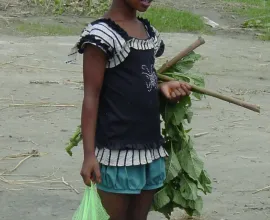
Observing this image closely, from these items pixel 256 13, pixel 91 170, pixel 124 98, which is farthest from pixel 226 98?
pixel 256 13

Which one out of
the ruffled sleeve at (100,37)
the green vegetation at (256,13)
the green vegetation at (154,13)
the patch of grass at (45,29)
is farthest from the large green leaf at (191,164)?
the green vegetation at (154,13)

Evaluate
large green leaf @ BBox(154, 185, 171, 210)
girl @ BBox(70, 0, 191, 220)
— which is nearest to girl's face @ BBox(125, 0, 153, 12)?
girl @ BBox(70, 0, 191, 220)

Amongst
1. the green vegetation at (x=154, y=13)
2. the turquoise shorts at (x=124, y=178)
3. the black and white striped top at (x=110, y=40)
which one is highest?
the black and white striped top at (x=110, y=40)

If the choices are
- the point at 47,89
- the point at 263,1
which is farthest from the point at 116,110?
the point at 263,1

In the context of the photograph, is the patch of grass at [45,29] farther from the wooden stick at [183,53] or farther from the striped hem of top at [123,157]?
the striped hem of top at [123,157]

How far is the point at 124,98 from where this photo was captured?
3184mm

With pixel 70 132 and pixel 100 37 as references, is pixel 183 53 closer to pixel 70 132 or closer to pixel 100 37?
pixel 100 37

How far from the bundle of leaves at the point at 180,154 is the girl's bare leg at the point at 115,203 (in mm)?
415

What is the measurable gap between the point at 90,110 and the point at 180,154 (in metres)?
0.77

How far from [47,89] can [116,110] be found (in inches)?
188

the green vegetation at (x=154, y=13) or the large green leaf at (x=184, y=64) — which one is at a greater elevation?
the large green leaf at (x=184, y=64)

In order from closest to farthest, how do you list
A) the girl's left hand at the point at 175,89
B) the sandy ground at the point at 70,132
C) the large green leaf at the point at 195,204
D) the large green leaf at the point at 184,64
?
the girl's left hand at the point at 175,89 → the large green leaf at the point at 184,64 → the large green leaf at the point at 195,204 → the sandy ground at the point at 70,132

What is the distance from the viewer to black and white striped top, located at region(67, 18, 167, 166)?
313 cm

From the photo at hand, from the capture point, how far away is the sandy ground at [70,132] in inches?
192
